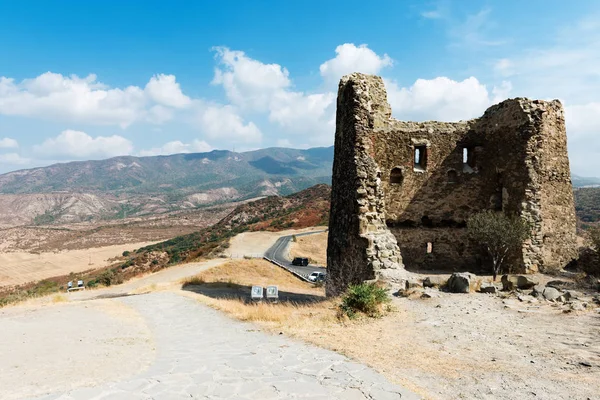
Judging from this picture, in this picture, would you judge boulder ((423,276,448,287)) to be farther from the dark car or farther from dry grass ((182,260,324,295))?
the dark car

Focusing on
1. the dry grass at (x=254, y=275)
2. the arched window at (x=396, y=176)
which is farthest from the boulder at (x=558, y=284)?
the dry grass at (x=254, y=275)

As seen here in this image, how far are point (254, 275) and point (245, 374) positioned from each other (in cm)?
2663

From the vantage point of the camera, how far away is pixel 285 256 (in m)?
46.0

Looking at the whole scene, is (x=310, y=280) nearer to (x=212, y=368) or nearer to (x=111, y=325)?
(x=111, y=325)

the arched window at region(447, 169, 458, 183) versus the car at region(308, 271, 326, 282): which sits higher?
the arched window at region(447, 169, 458, 183)

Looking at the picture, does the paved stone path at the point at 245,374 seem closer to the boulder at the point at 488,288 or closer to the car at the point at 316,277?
the boulder at the point at 488,288

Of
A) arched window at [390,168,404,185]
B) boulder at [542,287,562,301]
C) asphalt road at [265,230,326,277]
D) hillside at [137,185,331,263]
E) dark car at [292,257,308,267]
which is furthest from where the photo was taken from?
hillside at [137,185,331,263]

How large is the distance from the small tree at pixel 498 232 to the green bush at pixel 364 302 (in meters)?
7.77

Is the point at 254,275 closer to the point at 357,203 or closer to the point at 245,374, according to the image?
the point at 357,203

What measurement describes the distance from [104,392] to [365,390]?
143 inches

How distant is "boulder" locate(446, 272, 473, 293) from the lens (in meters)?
12.8

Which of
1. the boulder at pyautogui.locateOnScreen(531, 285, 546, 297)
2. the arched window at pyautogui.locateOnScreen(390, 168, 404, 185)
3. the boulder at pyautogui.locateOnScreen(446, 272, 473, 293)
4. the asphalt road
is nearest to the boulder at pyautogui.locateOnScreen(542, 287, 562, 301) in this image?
the boulder at pyautogui.locateOnScreen(531, 285, 546, 297)

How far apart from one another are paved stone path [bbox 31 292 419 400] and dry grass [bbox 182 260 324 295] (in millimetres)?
18100

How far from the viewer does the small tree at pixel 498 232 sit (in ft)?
52.7
